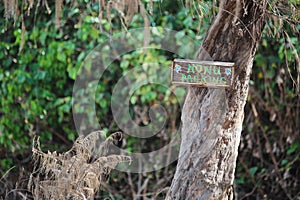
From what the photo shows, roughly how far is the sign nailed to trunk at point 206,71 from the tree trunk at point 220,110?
0.25ft

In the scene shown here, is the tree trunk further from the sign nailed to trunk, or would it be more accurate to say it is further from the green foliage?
the green foliage

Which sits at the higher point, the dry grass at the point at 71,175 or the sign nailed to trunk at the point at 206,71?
the sign nailed to trunk at the point at 206,71

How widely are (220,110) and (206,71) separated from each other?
183mm

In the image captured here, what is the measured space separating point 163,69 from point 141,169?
2.92ft

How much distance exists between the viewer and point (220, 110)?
2.25 meters

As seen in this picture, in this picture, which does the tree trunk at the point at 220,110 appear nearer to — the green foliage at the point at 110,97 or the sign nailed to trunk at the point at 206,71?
the sign nailed to trunk at the point at 206,71

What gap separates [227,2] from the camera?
228cm

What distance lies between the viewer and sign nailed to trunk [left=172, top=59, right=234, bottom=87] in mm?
2182

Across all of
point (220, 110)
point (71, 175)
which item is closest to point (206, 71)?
point (220, 110)

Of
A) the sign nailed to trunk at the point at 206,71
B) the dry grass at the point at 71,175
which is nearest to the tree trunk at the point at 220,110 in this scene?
the sign nailed to trunk at the point at 206,71

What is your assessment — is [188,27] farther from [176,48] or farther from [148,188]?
[148,188]

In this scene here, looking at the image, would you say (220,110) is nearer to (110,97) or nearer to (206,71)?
(206,71)

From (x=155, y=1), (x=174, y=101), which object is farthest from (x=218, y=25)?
(x=174, y=101)

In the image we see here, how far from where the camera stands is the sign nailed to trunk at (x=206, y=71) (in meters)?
2.18
